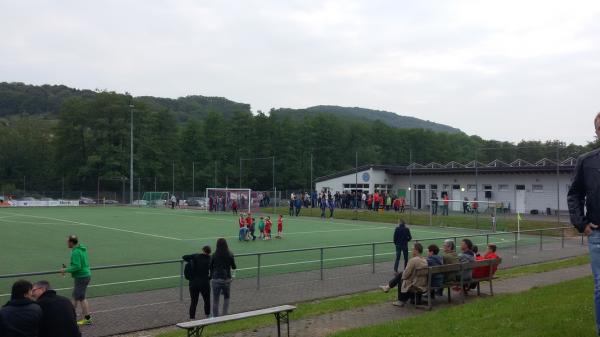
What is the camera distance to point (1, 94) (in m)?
165

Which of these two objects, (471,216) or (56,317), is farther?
(471,216)

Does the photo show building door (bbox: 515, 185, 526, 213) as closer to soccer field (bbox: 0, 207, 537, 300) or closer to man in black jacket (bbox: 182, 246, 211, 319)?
soccer field (bbox: 0, 207, 537, 300)

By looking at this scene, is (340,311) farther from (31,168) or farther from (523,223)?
(31,168)

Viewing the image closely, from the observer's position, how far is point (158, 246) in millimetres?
25594

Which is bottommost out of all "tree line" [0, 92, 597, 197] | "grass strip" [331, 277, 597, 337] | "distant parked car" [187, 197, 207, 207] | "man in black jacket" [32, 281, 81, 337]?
"grass strip" [331, 277, 597, 337]

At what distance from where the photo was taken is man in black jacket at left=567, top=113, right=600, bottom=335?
208 inches

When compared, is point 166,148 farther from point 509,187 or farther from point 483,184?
point 509,187

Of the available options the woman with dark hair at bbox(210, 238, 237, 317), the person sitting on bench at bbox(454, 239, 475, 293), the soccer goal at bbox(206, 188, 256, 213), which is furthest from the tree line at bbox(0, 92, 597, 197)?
the woman with dark hair at bbox(210, 238, 237, 317)

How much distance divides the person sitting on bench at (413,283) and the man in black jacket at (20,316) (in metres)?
7.36

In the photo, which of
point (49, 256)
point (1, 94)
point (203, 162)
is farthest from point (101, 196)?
point (1, 94)

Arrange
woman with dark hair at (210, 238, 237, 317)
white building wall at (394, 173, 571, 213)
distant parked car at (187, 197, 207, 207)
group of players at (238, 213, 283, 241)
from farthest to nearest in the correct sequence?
distant parked car at (187, 197, 207, 207) < white building wall at (394, 173, 571, 213) < group of players at (238, 213, 283, 241) < woman with dark hair at (210, 238, 237, 317)

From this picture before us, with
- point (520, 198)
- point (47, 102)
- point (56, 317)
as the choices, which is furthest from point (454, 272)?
point (47, 102)

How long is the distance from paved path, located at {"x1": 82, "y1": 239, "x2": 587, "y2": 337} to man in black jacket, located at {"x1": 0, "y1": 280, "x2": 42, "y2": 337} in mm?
4157

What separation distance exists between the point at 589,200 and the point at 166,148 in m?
93.3
